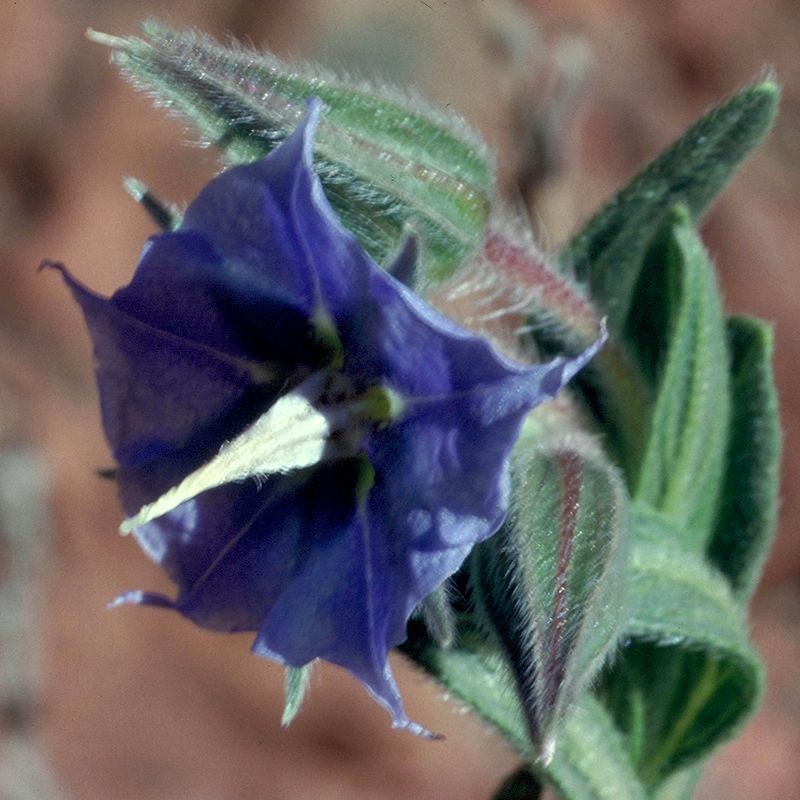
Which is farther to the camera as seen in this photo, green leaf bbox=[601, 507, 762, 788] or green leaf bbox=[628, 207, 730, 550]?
green leaf bbox=[628, 207, 730, 550]

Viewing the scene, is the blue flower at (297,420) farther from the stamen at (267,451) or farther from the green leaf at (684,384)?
the green leaf at (684,384)

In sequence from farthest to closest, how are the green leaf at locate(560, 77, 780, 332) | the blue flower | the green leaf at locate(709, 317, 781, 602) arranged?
1. the green leaf at locate(709, 317, 781, 602)
2. the green leaf at locate(560, 77, 780, 332)
3. the blue flower

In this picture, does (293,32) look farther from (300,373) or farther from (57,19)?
(300,373)

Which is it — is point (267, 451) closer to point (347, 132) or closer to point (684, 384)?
point (347, 132)

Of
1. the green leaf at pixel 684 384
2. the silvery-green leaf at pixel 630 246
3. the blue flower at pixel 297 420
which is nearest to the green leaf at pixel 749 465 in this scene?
the green leaf at pixel 684 384

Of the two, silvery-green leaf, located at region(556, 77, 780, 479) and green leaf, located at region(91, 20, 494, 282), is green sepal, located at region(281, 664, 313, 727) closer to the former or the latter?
green leaf, located at region(91, 20, 494, 282)

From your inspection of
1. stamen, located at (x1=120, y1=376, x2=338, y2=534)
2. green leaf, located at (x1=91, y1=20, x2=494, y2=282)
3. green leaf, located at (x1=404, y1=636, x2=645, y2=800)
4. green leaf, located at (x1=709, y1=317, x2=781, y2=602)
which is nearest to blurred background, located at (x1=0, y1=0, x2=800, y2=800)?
green leaf, located at (x1=709, y1=317, x2=781, y2=602)

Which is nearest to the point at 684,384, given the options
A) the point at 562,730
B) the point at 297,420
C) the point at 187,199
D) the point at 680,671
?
the point at 680,671
